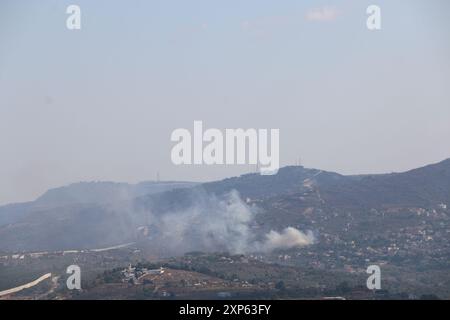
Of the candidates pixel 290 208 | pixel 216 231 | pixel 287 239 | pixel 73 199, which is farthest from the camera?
pixel 73 199

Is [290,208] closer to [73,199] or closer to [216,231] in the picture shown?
[216,231]

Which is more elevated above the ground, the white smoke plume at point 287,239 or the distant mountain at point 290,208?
the distant mountain at point 290,208

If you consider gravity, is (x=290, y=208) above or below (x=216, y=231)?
above

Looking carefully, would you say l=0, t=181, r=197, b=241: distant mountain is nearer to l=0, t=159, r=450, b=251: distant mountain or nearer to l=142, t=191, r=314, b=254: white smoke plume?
l=0, t=159, r=450, b=251: distant mountain

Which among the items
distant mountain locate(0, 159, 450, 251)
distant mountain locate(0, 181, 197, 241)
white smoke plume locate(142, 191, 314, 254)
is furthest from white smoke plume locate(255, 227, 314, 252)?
distant mountain locate(0, 181, 197, 241)

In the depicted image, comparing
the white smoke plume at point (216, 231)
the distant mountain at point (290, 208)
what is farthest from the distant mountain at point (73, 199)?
the white smoke plume at point (216, 231)

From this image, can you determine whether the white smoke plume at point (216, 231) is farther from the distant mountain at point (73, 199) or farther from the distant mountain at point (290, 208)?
the distant mountain at point (73, 199)

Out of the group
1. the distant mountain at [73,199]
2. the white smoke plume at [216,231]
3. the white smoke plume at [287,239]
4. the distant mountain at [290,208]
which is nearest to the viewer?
the white smoke plume at [287,239]

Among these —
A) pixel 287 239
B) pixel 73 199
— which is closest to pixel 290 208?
pixel 287 239

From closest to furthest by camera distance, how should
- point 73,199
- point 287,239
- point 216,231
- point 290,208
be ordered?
1. point 287,239
2. point 216,231
3. point 290,208
4. point 73,199
